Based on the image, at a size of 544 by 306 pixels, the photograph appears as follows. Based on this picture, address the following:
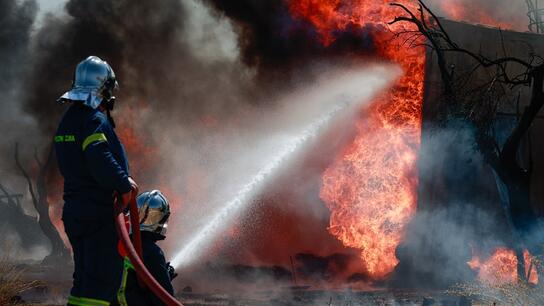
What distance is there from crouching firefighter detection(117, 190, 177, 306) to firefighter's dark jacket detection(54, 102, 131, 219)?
1.05 feet

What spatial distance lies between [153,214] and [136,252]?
0.76m

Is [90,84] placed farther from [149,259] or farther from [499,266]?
[499,266]

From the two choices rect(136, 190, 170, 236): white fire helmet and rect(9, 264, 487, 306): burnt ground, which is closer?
rect(136, 190, 170, 236): white fire helmet

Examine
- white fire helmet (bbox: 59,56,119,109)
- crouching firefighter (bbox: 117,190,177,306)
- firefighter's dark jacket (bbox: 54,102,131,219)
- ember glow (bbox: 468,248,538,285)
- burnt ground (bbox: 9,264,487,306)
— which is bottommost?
burnt ground (bbox: 9,264,487,306)

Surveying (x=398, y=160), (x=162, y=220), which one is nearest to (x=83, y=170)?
(x=162, y=220)

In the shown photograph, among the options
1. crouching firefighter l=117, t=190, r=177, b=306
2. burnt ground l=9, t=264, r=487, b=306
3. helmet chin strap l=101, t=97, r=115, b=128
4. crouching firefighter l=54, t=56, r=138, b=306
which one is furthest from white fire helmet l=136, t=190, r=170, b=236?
burnt ground l=9, t=264, r=487, b=306

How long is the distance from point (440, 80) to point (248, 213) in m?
5.67

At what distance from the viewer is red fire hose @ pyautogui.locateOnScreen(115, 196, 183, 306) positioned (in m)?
3.74

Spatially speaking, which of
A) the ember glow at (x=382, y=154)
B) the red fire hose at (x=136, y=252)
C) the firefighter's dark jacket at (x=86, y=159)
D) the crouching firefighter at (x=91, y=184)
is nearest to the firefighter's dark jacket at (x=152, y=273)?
the red fire hose at (x=136, y=252)

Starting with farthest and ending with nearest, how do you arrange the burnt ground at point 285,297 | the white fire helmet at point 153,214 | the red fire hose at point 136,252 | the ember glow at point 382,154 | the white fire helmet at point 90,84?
the ember glow at point 382,154, the burnt ground at point 285,297, the white fire helmet at point 153,214, the white fire helmet at point 90,84, the red fire hose at point 136,252

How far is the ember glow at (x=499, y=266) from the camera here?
13750 mm

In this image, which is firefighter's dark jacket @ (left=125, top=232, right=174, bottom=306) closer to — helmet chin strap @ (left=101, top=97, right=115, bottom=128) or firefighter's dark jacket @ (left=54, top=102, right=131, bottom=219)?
firefighter's dark jacket @ (left=54, top=102, right=131, bottom=219)

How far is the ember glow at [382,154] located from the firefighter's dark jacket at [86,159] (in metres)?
11.3

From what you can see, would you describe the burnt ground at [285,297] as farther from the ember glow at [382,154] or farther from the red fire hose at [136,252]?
the red fire hose at [136,252]
